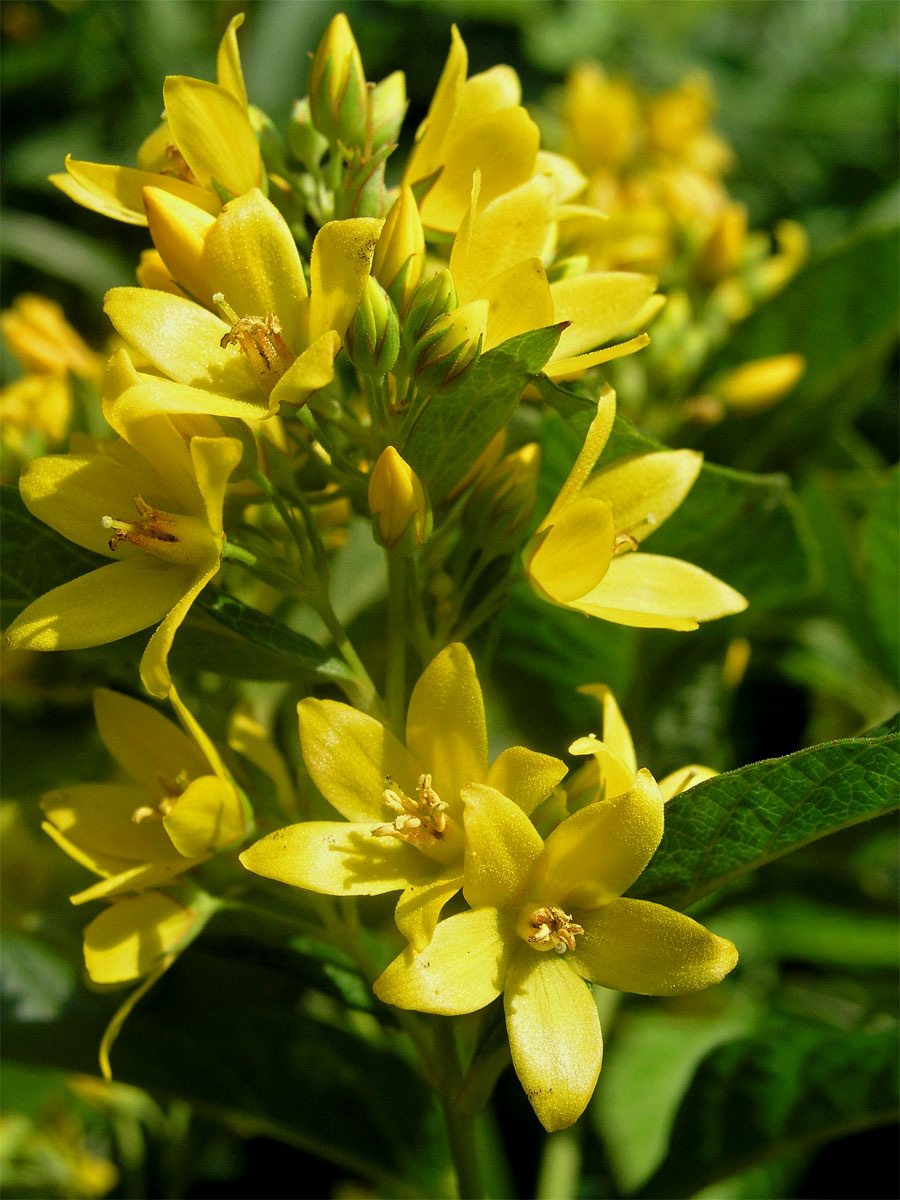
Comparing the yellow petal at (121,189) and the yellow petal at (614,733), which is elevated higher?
the yellow petal at (121,189)

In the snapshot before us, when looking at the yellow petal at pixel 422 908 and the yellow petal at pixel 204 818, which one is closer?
the yellow petal at pixel 422 908

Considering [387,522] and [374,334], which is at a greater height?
[374,334]


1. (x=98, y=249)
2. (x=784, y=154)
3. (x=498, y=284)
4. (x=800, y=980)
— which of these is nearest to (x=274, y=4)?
(x=98, y=249)

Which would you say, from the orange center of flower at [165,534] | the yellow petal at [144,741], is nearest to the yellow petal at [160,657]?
the orange center of flower at [165,534]

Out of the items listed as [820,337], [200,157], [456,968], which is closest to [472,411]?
[200,157]

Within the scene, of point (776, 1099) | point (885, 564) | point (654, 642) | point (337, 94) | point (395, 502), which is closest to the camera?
point (395, 502)

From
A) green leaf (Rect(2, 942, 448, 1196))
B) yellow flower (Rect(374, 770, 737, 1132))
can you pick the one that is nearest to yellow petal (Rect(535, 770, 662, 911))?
yellow flower (Rect(374, 770, 737, 1132))

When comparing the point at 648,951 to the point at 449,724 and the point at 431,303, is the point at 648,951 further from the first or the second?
the point at 431,303

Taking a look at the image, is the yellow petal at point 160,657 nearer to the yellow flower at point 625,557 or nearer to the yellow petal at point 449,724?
the yellow petal at point 449,724
